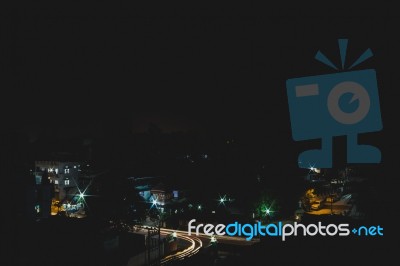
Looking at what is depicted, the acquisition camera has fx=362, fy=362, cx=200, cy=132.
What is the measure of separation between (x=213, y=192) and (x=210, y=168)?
7.38 metres

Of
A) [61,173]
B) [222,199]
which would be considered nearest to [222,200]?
[222,199]

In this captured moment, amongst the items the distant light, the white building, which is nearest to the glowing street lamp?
the distant light

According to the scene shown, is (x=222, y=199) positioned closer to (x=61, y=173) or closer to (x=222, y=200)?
(x=222, y=200)

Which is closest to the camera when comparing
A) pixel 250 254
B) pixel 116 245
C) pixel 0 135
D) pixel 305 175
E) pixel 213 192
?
pixel 250 254

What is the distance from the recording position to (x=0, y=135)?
37.8 feet

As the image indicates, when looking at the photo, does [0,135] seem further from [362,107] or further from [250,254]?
[362,107]

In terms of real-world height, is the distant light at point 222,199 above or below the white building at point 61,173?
below

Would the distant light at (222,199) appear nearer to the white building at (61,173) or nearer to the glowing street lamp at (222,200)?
the glowing street lamp at (222,200)

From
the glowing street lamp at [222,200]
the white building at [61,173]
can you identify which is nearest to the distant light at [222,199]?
the glowing street lamp at [222,200]

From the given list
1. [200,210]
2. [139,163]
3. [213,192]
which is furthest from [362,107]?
[139,163]

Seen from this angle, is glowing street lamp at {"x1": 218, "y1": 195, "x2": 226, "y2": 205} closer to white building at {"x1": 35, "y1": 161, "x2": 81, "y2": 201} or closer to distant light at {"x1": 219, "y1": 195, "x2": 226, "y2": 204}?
distant light at {"x1": 219, "y1": 195, "x2": 226, "y2": 204}

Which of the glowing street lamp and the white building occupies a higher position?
the white building

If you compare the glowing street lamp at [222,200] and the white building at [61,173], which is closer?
the glowing street lamp at [222,200]

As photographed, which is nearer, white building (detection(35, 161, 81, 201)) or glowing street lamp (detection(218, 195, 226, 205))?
glowing street lamp (detection(218, 195, 226, 205))
